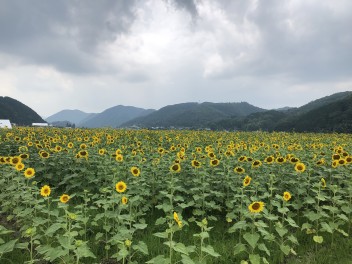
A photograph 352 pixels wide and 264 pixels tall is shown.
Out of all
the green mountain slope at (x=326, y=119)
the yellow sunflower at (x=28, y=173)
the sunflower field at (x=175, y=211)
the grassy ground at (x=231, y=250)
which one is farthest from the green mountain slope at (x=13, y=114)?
the grassy ground at (x=231, y=250)

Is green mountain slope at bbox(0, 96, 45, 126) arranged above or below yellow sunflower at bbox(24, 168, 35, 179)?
above

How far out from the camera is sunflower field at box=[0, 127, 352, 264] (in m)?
5.29

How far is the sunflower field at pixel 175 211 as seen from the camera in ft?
17.4

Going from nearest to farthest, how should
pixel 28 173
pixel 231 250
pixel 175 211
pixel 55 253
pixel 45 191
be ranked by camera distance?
pixel 55 253, pixel 45 191, pixel 231 250, pixel 28 173, pixel 175 211

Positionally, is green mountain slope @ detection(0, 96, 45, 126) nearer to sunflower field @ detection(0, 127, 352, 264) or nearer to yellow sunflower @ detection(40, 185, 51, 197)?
sunflower field @ detection(0, 127, 352, 264)

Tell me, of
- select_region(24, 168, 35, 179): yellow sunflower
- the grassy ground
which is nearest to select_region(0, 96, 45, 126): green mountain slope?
select_region(24, 168, 35, 179): yellow sunflower

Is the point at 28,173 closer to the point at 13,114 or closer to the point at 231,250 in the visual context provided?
the point at 231,250

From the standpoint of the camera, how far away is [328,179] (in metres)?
9.27

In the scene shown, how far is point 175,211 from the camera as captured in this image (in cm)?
750

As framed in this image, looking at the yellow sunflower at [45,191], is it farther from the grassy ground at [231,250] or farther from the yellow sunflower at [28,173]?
the yellow sunflower at [28,173]

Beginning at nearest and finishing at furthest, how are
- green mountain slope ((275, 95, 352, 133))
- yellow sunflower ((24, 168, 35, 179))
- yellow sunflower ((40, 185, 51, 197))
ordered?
yellow sunflower ((40, 185, 51, 197))
yellow sunflower ((24, 168, 35, 179))
green mountain slope ((275, 95, 352, 133))

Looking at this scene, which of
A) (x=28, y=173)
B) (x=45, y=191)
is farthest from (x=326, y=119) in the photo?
(x=45, y=191)

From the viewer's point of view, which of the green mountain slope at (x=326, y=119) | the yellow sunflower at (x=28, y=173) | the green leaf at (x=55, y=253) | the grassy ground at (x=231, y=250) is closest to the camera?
the green leaf at (x=55, y=253)

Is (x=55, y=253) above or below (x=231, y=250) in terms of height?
above
